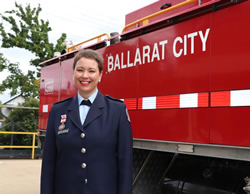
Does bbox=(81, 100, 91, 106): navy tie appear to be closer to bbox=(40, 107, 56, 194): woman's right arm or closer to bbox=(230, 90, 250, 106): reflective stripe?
bbox=(40, 107, 56, 194): woman's right arm

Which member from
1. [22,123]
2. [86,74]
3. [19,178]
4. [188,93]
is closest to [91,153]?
[86,74]

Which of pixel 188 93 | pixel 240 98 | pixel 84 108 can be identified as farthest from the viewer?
pixel 188 93

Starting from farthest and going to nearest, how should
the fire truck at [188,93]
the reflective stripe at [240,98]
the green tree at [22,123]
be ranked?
the green tree at [22,123] < the fire truck at [188,93] < the reflective stripe at [240,98]

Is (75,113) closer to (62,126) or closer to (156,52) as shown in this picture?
(62,126)

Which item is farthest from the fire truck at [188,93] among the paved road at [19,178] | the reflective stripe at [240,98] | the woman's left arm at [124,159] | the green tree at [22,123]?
the green tree at [22,123]

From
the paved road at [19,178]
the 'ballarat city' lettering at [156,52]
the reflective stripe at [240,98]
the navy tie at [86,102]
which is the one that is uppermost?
the 'ballarat city' lettering at [156,52]

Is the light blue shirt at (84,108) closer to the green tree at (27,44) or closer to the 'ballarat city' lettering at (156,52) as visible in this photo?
the 'ballarat city' lettering at (156,52)

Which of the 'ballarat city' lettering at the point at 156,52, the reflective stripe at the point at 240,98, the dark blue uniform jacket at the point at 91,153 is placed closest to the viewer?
the dark blue uniform jacket at the point at 91,153

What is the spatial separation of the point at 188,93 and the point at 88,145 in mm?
1351

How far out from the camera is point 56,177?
1771mm

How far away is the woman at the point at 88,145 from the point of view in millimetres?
1677

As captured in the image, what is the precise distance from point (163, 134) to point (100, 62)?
1431 millimetres

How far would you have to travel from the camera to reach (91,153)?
5.51 ft

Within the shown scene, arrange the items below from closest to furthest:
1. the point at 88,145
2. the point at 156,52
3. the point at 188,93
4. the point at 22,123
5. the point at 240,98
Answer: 1. the point at 88,145
2. the point at 240,98
3. the point at 188,93
4. the point at 156,52
5. the point at 22,123
